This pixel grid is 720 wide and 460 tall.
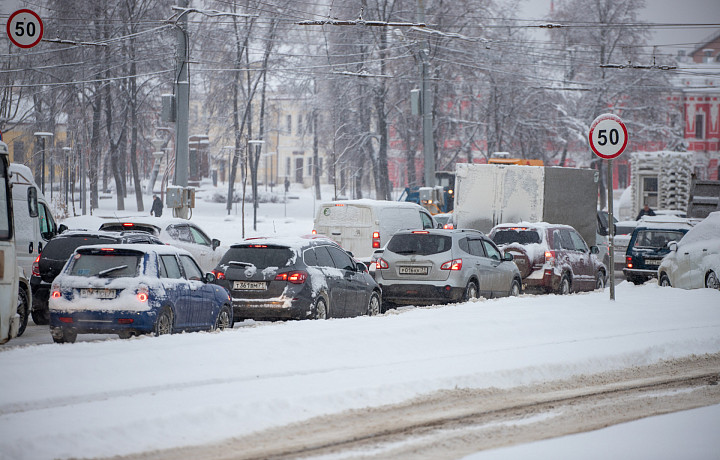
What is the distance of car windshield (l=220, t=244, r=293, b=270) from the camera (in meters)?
16.4

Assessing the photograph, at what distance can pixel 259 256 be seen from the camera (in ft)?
54.4

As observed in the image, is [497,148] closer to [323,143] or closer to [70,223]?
[323,143]

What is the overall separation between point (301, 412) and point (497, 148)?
5251cm

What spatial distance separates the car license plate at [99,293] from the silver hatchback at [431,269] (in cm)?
690

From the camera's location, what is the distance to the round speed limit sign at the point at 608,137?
A: 665 inches

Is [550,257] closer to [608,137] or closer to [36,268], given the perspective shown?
[608,137]

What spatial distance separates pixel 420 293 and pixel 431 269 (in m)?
0.47

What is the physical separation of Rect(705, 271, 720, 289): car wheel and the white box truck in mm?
6369

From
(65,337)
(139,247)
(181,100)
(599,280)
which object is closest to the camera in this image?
(65,337)

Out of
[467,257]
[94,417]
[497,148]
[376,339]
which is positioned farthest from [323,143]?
[94,417]

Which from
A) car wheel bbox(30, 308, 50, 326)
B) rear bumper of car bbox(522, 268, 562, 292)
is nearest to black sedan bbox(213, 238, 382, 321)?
car wheel bbox(30, 308, 50, 326)

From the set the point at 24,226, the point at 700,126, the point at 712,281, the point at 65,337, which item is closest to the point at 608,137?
the point at 712,281

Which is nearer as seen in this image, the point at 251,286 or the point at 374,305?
the point at 251,286

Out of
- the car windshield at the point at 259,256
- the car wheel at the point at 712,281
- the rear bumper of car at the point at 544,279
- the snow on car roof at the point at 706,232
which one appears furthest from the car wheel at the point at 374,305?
the snow on car roof at the point at 706,232
